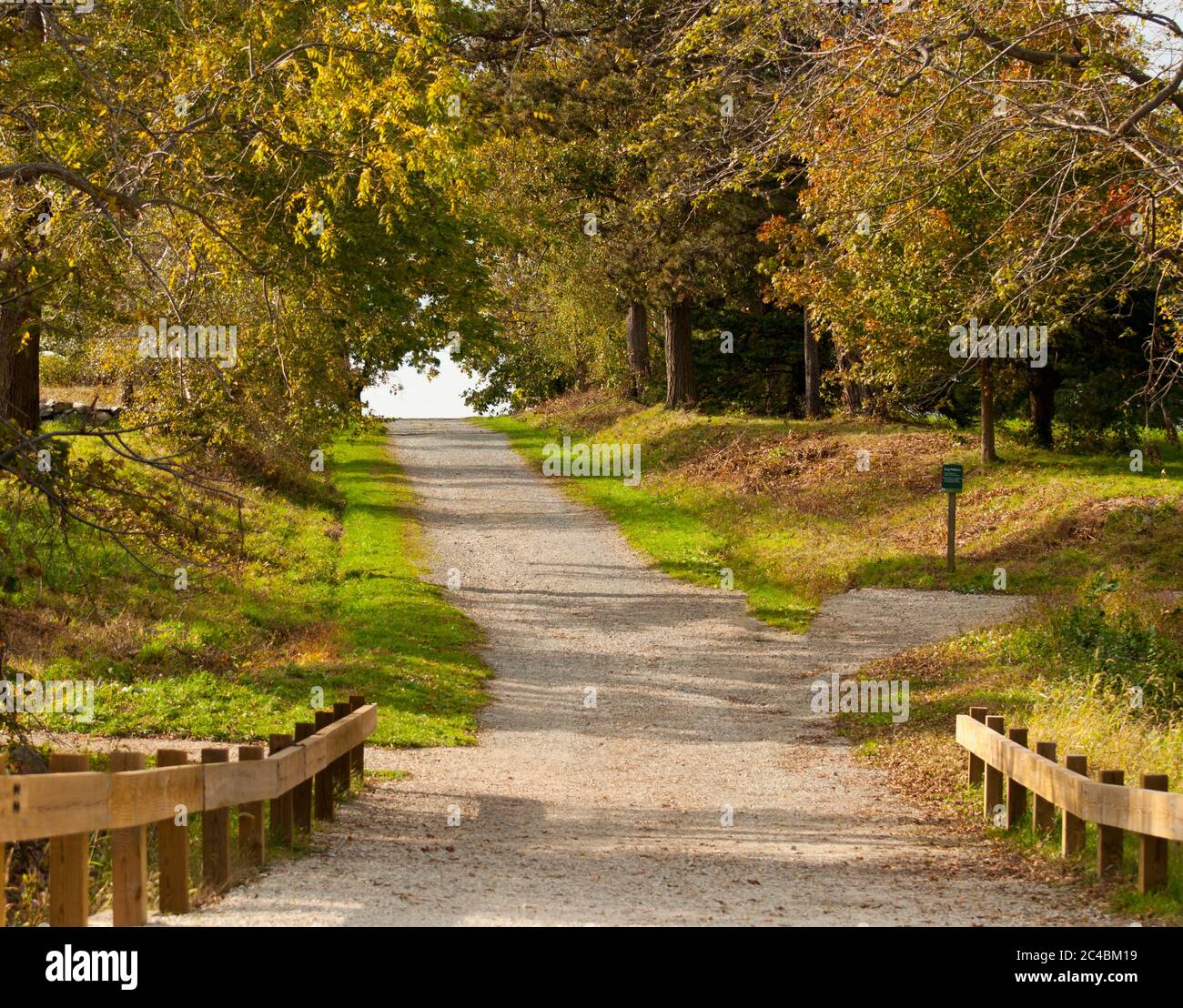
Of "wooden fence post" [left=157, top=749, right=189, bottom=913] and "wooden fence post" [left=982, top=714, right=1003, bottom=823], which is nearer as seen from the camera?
"wooden fence post" [left=157, top=749, right=189, bottom=913]

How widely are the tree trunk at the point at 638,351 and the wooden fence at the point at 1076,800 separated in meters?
32.5

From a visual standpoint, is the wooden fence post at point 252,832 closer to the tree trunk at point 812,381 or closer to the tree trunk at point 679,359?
the tree trunk at point 679,359

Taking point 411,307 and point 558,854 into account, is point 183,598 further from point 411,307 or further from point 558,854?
point 558,854

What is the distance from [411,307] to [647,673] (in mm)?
8262

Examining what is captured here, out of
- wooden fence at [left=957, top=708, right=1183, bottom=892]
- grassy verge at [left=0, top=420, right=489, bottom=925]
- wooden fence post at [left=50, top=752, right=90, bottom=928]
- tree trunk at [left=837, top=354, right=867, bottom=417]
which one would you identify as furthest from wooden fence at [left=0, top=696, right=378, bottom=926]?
tree trunk at [left=837, top=354, right=867, bottom=417]

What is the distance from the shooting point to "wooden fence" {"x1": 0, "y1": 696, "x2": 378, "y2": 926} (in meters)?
5.75

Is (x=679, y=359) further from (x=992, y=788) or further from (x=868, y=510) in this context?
(x=992, y=788)

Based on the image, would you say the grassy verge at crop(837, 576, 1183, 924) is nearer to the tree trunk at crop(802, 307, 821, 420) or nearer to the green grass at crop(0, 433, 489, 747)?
the green grass at crop(0, 433, 489, 747)

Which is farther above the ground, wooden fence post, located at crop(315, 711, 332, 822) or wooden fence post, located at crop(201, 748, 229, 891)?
wooden fence post, located at crop(201, 748, 229, 891)

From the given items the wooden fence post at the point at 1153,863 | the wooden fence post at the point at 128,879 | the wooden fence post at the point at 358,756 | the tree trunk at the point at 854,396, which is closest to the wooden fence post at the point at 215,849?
the wooden fence post at the point at 128,879

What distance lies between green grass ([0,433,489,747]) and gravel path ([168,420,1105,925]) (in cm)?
87

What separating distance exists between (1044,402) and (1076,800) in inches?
969

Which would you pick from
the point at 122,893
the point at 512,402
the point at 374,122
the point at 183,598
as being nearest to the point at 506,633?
the point at 183,598

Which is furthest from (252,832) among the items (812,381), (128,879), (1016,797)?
(812,381)
